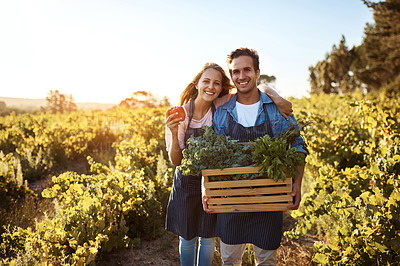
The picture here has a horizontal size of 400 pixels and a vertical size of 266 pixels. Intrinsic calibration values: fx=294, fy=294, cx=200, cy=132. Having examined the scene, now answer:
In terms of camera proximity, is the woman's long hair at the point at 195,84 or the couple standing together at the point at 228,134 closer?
the couple standing together at the point at 228,134

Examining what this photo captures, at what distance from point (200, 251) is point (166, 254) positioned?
1082mm

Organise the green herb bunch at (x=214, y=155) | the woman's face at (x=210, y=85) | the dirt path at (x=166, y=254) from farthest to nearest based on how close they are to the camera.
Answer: the dirt path at (x=166, y=254)
the woman's face at (x=210, y=85)
the green herb bunch at (x=214, y=155)

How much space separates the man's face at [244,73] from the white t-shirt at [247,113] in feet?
0.37

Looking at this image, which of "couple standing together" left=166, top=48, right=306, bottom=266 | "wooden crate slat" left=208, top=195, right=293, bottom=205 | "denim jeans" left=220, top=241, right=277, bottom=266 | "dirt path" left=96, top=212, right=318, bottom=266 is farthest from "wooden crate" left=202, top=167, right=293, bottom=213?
"dirt path" left=96, top=212, right=318, bottom=266

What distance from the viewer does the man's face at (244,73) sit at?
2.07 meters

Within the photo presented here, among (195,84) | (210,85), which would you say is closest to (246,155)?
(210,85)

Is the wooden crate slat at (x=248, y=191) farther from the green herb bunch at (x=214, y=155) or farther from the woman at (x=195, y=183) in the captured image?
the woman at (x=195, y=183)

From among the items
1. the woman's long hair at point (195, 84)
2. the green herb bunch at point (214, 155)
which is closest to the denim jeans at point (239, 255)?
the green herb bunch at point (214, 155)

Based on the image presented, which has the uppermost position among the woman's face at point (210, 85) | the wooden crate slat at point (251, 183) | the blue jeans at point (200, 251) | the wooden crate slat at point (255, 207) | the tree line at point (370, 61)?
the tree line at point (370, 61)

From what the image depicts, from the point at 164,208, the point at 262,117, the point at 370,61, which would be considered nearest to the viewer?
the point at 262,117

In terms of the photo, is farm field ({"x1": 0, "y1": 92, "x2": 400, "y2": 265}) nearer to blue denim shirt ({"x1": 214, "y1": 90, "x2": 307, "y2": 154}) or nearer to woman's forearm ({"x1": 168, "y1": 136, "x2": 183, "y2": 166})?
blue denim shirt ({"x1": 214, "y1": 90, "x2": 307, "y2": 154})

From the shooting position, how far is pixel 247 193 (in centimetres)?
170

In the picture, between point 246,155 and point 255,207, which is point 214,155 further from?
point 255,207

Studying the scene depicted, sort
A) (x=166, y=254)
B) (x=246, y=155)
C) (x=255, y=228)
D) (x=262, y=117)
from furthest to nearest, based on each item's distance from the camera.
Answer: (x=166, y=254)
(x=262, y=117)
(x=255, y=228)
(x=246, y=155)
